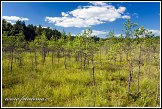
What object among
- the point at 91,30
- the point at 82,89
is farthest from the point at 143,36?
the point at 82,89

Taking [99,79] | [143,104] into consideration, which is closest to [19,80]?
[99,79]

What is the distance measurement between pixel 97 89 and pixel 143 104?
2.42m

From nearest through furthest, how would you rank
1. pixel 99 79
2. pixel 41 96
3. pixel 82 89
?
pixel 41 96, pixel 82 89, pixel 99 79

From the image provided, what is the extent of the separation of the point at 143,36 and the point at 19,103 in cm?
634

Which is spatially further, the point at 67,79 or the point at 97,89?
the point at 67,79

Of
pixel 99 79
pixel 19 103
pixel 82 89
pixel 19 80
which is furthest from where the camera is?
pixel 99 79

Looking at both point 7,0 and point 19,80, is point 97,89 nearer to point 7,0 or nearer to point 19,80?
point 19,80

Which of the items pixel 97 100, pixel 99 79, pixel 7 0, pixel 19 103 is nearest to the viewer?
pixel 7 0

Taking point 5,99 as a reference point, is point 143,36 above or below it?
above

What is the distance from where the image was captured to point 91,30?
11.2 meters

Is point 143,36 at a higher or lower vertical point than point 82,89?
higher

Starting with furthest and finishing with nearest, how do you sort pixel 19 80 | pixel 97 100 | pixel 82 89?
pixel 19 80
pixel 82 89
pixel 97 100

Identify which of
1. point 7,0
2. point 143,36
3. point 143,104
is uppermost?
point 7,0

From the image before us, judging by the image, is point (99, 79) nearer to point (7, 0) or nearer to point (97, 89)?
point (97, 89)
